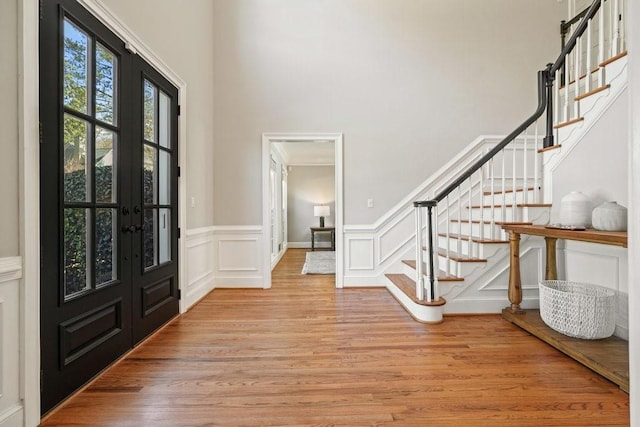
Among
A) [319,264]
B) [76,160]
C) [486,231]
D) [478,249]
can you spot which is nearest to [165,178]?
[76,160]

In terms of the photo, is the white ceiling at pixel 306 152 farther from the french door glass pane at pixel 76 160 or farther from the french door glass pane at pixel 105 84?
the french door glass pane at pixel 76 160

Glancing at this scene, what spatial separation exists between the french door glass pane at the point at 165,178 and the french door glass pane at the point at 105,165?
2.10 feet

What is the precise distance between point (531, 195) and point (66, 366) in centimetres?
Result: 385

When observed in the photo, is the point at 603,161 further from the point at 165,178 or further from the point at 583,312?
the point at 165,178

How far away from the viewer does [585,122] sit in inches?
101

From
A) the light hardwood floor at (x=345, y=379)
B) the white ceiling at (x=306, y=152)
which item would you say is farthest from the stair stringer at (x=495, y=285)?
the white ceiling at (x=306, y=152)

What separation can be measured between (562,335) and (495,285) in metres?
0.73

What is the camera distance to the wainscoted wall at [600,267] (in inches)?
87.4

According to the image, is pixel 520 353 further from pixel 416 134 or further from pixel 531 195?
pixel 416 134

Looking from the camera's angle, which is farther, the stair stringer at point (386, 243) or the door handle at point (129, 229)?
the stair stringer at point (386, 243)

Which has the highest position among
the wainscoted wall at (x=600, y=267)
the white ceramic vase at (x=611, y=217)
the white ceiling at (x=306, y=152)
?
the white ceiling at (x=306, y=152)

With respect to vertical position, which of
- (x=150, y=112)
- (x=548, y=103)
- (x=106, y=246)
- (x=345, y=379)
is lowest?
(x=345, y=379)

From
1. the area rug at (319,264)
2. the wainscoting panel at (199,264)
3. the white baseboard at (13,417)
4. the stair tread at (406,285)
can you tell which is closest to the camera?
the white baseboard at (13,417)

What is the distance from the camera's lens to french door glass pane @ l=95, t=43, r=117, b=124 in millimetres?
1983
